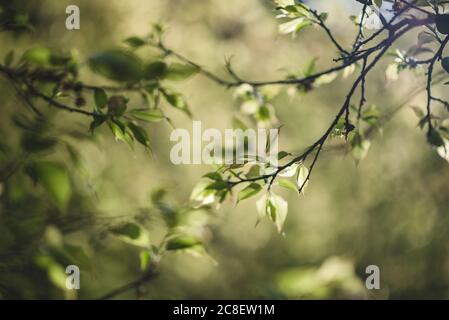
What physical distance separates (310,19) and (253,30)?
1998mm

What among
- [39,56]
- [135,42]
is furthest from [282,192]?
[39,56]

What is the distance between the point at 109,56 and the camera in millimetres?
306

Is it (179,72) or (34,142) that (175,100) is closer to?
(179,72)

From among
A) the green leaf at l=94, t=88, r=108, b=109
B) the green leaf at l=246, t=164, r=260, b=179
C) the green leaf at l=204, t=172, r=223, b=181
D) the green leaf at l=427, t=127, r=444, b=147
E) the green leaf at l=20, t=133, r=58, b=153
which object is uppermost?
the green leaf at l=94, t=88, r=108, b=109

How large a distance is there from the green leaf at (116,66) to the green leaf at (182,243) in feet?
0.77

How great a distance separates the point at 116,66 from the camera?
0.30 metres

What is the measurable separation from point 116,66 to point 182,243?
0.25 metres

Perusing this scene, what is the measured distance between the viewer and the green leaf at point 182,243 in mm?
486

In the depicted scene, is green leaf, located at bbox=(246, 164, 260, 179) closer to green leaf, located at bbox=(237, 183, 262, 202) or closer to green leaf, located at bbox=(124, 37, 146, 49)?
green leaf, located at bbox=(237, 183, 262, 202)

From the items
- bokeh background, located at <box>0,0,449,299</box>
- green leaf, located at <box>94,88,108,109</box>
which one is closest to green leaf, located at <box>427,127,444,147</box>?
green leaf, located at <box>94,88,108,109</box>

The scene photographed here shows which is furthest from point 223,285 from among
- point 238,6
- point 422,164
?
point 238,6

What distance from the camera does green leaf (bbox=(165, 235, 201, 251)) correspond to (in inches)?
19.1

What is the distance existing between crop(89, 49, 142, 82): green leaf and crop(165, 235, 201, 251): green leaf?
235mm

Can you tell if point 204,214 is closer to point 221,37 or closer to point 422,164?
point 221,37
